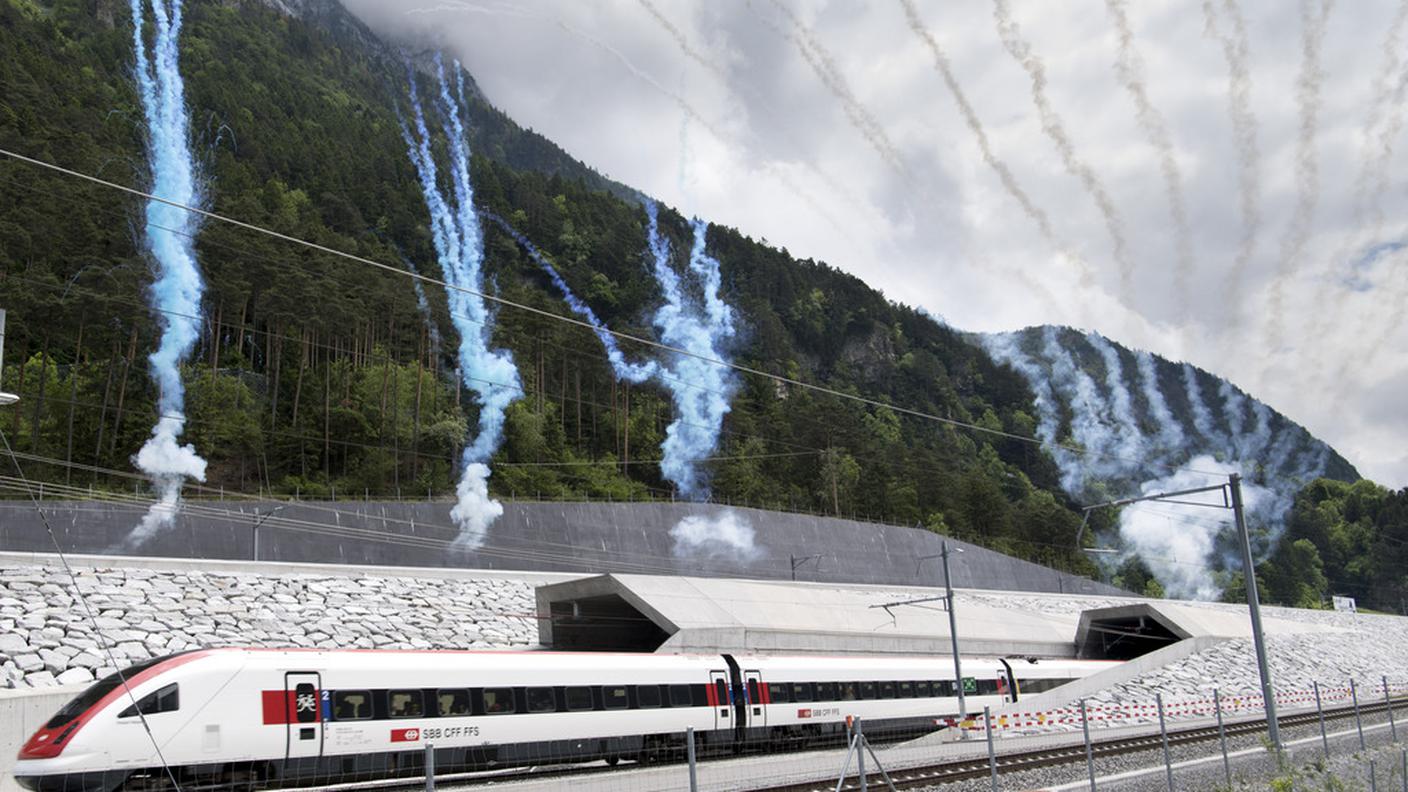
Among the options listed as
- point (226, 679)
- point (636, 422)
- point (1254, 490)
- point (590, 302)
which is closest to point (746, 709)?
point (226, 679)

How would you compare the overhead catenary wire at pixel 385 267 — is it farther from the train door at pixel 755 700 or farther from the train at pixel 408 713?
the train door at pixel 755 700

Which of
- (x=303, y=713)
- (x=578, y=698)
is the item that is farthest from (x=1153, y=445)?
(x=303, y=713)

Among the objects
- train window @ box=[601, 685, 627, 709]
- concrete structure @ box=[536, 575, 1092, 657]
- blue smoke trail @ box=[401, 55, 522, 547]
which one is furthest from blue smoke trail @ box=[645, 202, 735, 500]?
train window @ box=[601, 685, 627, 709]

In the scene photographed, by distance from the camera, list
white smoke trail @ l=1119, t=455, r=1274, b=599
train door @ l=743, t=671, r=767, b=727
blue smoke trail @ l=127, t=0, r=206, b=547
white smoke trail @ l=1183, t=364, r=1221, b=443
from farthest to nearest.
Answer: white smoke trail @ l=1183, t=364, r=1221, b=443 < white smoke trail @ l=1119, t=455, r=1274, b=599 < blue smoke trail @ l=127, t=0, r=206, b=547 < train door @ l=743, t=671, r=767, b=727

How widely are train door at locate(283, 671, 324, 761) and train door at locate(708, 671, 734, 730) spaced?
10364mm

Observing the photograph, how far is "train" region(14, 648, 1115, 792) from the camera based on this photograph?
56.9ft

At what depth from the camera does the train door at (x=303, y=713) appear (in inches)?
755

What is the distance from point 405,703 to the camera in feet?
68.4

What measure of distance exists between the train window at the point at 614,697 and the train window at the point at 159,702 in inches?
369

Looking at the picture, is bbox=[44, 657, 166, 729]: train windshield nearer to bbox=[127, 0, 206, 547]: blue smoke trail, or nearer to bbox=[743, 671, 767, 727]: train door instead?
bbox=[743, 671, 767, 727]: train door

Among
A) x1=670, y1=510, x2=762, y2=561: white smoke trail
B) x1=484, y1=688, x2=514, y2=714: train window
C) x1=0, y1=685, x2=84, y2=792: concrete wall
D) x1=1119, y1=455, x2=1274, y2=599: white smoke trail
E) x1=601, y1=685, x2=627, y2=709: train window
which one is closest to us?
x1=0, y1=685, x2=84, y2=792: concrete wall

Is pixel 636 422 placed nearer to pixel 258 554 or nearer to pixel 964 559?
pixel 964 559

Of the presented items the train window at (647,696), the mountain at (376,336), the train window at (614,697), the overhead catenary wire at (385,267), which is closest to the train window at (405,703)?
the train window at (614,697)

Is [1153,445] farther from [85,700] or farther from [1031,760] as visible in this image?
[85,700]
